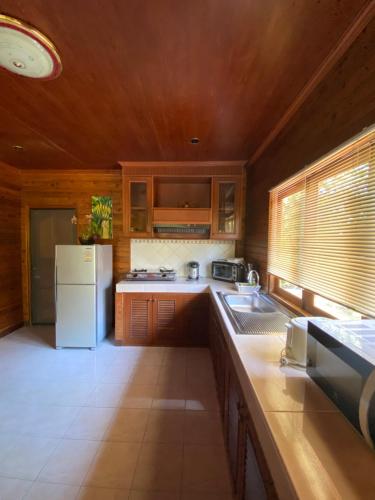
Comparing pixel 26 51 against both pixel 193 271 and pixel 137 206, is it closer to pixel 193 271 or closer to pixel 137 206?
pixel 137 206

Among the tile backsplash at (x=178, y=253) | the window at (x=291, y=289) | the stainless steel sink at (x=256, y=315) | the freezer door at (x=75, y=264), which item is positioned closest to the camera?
the stainless steel sink at (x=256, y=315)

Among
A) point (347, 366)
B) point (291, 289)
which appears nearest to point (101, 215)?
point (291, 289)

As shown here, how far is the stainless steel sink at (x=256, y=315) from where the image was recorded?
1519 mm

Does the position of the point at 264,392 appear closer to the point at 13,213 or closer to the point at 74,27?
the point at 74,27

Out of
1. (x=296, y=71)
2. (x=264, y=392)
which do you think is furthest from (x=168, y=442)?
(x=296, y=71)

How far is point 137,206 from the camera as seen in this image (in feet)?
10.7

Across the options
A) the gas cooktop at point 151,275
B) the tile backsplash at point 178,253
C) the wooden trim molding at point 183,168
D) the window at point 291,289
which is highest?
the wooden trim molding at point 183,168

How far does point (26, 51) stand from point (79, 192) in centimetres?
247

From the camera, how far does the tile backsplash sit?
352 centimetres

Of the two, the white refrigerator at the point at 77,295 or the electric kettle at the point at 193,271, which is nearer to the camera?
the white refrigerator at the point at 77,295

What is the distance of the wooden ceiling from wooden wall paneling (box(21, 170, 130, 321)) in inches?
39.4

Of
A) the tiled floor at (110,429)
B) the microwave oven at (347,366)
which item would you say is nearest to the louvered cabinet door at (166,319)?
the tiled floor at (110,429)

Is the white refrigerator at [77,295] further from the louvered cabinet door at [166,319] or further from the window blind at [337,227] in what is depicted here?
the window blind at [337,227]

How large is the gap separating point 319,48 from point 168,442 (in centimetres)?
266
